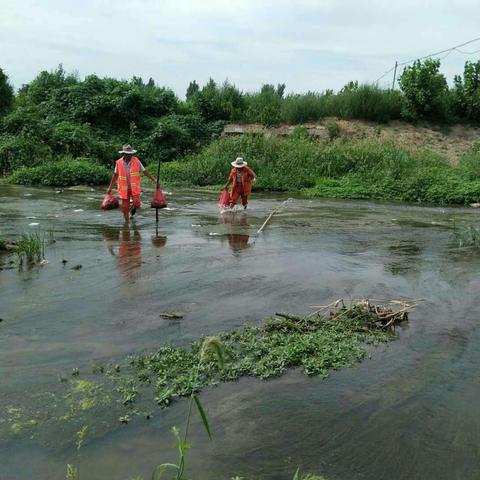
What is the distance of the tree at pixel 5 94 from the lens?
31.0 m

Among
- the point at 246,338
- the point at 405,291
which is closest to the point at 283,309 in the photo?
the point at 246,338

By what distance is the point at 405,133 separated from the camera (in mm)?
27531

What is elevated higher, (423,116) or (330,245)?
(423,116)

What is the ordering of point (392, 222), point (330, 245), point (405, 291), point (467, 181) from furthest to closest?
point (467, 181)
point (392, 222)
point (330, 245)
point (405, 291)

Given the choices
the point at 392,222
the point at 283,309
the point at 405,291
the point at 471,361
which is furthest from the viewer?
the point at 392,222

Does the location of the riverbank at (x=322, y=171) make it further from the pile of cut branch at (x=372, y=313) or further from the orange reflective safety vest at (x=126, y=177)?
the pile of cut branch at (x=372, y=313)

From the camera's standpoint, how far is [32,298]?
6.45 meters

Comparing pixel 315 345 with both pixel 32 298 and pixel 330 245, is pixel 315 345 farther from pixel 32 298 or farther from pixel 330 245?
pixel 330 245

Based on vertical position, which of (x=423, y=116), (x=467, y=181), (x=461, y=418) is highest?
(x=423, y=116)

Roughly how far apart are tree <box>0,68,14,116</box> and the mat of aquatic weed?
29199 mm

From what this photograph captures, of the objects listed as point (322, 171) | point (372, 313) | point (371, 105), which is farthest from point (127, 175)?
point (371, 105)

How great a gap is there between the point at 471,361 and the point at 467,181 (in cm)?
Answer: 1600

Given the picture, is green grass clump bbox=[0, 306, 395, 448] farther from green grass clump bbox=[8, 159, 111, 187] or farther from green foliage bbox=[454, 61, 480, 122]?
green foliage bbox=[454, 61, 480, 122]

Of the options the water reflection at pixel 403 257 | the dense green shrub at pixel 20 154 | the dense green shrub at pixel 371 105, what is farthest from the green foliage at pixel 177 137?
the water reflection at pixel 403 257
